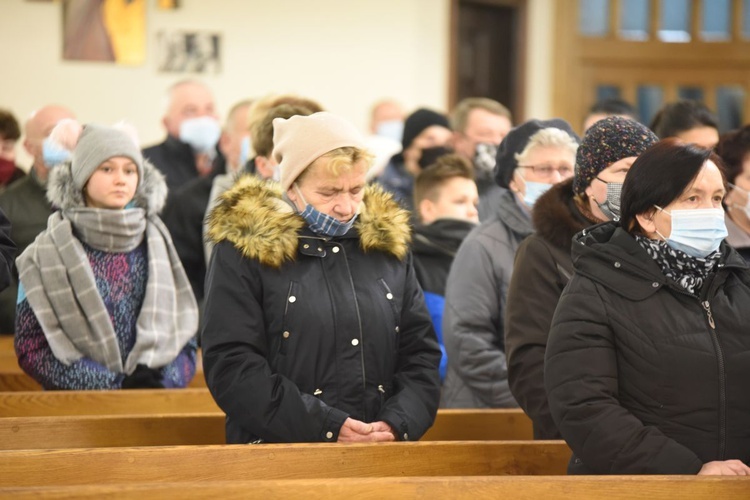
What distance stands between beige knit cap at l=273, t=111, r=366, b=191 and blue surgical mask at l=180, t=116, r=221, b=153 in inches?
134

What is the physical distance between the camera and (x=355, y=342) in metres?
2.76

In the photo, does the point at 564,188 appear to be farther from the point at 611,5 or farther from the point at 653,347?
the point at 611,5

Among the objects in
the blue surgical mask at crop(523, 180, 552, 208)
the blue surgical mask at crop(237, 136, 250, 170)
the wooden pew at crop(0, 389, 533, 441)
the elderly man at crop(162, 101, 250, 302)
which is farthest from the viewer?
the blue surgical mask at crop(237, 136, 250, 170)

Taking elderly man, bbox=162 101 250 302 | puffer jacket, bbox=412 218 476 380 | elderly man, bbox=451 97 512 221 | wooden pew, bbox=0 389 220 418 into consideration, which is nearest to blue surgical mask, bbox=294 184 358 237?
wooden pew, bbox=0 389 220 418

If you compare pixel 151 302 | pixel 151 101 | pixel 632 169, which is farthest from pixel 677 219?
pixel 151 101

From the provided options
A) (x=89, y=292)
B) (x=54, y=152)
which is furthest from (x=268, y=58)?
(x=89, y=292)

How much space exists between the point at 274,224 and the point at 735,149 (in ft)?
6.09

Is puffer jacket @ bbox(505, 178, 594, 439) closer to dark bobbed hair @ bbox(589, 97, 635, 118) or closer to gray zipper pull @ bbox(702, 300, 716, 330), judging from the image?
gray zipper pull @ bbox(702, 300, 716, 330)

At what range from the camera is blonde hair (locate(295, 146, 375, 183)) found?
109 inches

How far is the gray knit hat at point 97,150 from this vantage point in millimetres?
3625

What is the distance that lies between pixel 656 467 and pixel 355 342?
2.56 ft

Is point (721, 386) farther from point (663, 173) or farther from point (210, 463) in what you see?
point (210, 463)

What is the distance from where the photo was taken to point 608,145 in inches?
117

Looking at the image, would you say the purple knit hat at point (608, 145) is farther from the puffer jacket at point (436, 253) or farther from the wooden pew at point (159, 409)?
the puffer jacket at point (436, 253)
